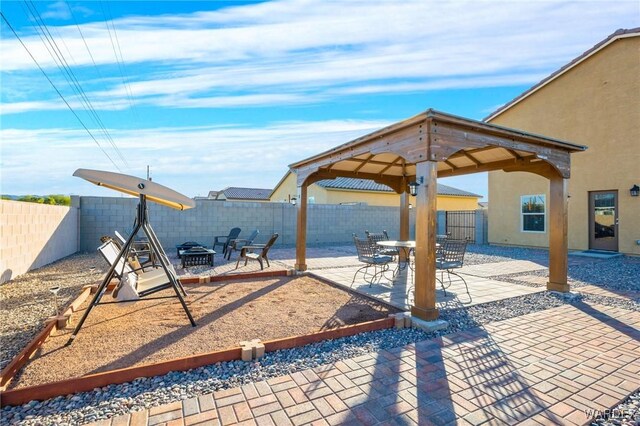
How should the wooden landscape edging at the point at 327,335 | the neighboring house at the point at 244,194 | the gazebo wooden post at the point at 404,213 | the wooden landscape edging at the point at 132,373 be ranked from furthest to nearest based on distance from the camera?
the neighboring house at the point at 244,194, the gazebo wooden post at the point at 404,213, the wooden landscape edging at the point at 327,335, the wooden landscape edging at the point at 132,373

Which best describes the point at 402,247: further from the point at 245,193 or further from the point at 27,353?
the point at 245,193

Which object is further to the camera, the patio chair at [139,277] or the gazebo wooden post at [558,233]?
the gazebo wooden post at [558,233]

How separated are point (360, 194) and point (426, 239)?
56.2 feet

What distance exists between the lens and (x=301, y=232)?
762 cm

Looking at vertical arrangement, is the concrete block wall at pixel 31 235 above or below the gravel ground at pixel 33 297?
above

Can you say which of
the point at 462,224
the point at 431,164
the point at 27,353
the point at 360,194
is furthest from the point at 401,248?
the point at 360,194

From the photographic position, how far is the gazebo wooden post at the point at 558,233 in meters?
5.84

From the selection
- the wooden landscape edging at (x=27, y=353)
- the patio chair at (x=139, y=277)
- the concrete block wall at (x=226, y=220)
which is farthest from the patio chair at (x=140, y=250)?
the concrete block wall at (x=226, y=220)

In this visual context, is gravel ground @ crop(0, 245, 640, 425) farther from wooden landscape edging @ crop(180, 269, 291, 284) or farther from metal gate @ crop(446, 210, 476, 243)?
metal gate @ crop(446, 210, 476, 243)

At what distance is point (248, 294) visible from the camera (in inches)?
221

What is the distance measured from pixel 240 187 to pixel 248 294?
3472 centimetres

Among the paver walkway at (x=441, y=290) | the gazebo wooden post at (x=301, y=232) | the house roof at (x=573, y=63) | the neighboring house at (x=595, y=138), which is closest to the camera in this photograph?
the paver walkway at (x=441, y=290)

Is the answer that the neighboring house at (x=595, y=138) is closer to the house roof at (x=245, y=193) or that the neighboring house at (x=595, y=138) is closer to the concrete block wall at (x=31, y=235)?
the concrete block wall at (x=31, y=235)

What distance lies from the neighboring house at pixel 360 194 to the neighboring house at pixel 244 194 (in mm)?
9578
